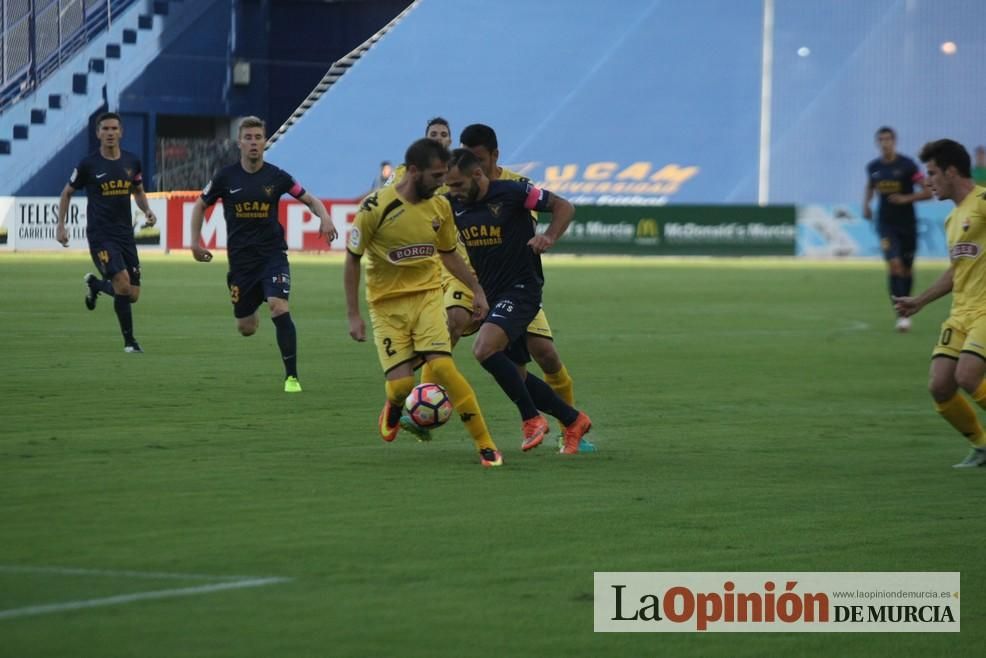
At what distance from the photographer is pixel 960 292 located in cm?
1055

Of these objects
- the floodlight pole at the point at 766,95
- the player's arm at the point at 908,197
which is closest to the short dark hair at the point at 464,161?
the player's arm at the point at 908,197

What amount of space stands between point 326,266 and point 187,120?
1790 cm

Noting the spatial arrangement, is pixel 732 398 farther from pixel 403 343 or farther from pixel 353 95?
pixel 353 95

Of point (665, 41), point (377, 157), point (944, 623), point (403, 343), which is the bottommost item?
point (944, 623)

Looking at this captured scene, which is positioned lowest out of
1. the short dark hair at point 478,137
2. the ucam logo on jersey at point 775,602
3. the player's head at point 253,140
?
the ucam logo on jersey at point 775,602

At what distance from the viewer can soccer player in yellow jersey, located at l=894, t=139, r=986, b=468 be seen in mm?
10359

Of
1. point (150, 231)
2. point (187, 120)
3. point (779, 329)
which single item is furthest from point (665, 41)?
point (779, 329)

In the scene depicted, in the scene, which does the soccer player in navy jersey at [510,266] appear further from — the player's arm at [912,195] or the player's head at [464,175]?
the player's arm at [912,195]

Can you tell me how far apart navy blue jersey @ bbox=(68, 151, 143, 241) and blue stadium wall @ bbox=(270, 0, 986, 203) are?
3635 centimetres

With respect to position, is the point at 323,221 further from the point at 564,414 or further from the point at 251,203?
the point at 564,414

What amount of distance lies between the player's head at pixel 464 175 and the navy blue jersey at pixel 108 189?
8613 mm

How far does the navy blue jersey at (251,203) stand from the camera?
1545 centimetres

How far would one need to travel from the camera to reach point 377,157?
56.2 m

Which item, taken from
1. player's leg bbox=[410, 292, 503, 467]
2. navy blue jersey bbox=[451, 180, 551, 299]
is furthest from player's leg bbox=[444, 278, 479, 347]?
player's leg bbox=[410, 292, 503, 467]
